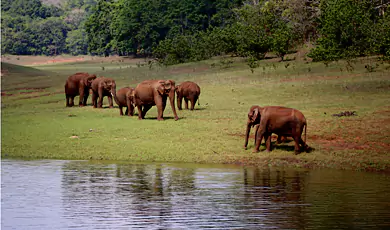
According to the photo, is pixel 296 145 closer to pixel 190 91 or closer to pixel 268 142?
pixel 268 142

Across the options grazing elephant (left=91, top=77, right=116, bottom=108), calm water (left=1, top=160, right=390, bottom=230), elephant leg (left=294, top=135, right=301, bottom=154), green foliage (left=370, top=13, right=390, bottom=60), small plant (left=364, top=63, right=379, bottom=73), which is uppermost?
green foliage (left=370, top=13, right=390, bottom=60)

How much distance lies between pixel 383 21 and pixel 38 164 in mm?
30300

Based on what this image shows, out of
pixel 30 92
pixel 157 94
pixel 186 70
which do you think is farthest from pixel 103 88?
pixel 186 70

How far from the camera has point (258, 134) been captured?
20.1m

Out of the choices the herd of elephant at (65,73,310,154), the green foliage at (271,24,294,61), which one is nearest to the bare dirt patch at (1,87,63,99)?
the herd of elephant at (65,73,310,154)

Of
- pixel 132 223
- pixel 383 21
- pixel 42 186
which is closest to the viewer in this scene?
pixel 132 223

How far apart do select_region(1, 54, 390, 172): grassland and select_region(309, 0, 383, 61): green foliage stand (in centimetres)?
162

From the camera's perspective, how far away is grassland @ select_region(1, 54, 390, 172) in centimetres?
2038

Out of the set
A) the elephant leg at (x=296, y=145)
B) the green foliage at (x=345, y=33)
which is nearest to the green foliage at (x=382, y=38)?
the green foliage at (x=345, y=33)

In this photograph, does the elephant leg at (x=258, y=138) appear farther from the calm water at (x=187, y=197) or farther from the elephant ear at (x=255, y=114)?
the calm water at (x=187, y=197)

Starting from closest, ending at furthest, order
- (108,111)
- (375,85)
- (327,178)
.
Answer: (327,178)
(108,111)
(375,85)

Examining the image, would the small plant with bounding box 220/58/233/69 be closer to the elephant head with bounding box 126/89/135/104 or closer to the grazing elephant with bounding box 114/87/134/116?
the grazing elephant with bounding box 114/87/134/116

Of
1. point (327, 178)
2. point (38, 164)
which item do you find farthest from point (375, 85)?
point (38, 164)

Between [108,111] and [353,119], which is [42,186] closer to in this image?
[353,119]
